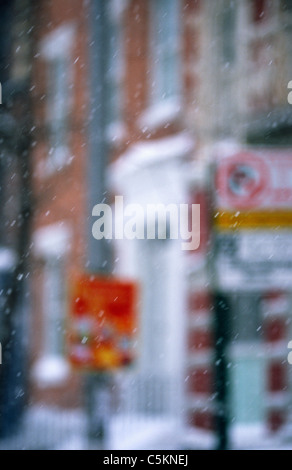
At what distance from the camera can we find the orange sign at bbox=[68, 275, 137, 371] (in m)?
6.96

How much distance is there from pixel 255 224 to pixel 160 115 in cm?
713

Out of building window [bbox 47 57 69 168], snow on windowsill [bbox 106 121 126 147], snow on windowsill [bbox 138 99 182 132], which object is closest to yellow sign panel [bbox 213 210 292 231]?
snow on windowsill [bbox 138 99 182 132]

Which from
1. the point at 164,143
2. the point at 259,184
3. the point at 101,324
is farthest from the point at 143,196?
the point at 259,184

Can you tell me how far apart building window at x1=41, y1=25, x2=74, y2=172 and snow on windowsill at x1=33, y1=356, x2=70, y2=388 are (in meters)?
2.95

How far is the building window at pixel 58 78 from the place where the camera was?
47.3ft

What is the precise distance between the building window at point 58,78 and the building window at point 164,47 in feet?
6.62

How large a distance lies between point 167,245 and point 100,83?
4.18m

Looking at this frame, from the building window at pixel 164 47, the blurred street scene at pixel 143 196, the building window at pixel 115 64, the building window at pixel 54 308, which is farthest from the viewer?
the building window at pixel 54 308

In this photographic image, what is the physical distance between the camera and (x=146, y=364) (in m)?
12.5

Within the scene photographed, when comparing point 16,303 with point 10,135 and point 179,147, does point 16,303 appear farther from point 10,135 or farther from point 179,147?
point 179,147

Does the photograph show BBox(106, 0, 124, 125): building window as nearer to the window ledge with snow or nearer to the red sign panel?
the window ledge with snow

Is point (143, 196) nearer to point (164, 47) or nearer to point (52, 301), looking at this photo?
point (164, 47)

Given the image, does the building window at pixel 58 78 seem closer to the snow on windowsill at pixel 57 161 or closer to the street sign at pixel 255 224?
the snow on windowsill at pixel 57 161

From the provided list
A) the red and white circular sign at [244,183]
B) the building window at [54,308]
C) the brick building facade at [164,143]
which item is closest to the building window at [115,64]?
the brick building facade at [164,143]
